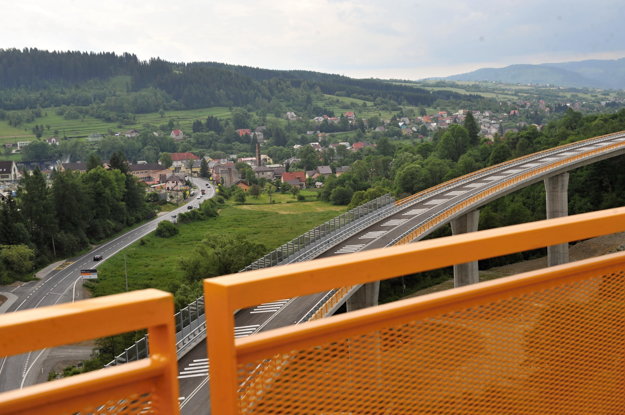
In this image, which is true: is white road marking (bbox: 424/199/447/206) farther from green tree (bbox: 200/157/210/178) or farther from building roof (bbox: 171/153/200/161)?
building roof (bbox: 171/153/200/161)

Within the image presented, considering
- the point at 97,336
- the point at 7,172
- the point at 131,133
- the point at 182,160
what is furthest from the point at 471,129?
the point at 131,133

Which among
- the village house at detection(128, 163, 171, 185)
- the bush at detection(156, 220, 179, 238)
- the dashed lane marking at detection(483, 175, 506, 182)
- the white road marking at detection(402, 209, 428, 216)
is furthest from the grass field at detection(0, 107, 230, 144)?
the white road marking at detection(402, 209, 428, 216)

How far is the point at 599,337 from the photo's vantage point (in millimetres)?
2785

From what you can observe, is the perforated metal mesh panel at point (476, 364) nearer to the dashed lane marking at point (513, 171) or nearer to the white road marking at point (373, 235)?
the white road marking at point (373, 235)

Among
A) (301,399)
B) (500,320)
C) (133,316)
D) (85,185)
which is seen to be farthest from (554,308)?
(85,185)

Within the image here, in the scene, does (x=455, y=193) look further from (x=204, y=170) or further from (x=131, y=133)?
(x=131, y=133)

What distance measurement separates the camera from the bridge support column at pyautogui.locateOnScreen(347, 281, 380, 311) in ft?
88.7

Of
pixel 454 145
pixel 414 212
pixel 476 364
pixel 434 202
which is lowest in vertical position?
pixel 414 212

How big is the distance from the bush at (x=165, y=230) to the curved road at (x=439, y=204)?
115ft

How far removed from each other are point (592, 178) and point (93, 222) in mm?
52166

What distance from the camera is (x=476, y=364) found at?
2.43 meters

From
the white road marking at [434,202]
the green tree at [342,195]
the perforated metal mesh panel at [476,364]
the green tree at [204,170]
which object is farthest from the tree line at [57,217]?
the green tree at [204,170]

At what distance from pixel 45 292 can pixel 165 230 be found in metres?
21.4

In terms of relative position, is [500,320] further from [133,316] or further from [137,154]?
[137,154]
